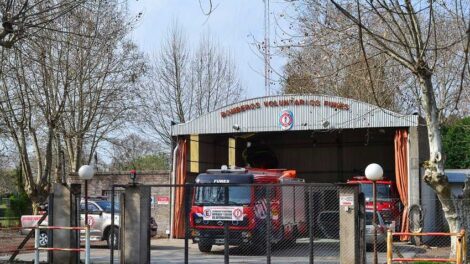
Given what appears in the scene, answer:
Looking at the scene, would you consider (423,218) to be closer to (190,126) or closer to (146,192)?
(190,126)

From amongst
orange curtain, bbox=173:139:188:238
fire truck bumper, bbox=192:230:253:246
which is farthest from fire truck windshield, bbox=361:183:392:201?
orange curtain, bbox=173:139:188:238

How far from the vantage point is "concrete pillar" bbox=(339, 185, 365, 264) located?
15.8 m

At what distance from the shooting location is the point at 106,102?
33.2 meters

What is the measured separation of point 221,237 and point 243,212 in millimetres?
989

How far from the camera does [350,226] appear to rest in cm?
1598

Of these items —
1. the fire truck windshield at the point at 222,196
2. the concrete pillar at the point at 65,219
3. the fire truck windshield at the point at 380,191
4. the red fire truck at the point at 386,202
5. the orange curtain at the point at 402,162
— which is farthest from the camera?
the orange curtain at the point at 402,162

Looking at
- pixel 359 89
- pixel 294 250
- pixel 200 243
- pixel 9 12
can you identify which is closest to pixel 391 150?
pixel 359 89

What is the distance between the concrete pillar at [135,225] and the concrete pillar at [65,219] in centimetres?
143

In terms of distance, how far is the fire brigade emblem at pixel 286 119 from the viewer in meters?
28.2

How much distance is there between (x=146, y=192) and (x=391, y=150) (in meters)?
21.0

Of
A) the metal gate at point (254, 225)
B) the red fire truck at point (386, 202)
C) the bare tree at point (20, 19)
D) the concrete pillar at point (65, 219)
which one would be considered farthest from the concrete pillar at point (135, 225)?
the red fire truck at point (386, 202)

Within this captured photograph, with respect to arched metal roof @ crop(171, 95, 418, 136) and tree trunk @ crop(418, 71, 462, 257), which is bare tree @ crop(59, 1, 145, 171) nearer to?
arched metal roof @ crop(171, 95, 418, 136)

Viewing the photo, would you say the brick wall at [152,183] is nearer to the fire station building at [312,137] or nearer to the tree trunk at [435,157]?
the fire station building at [312,137]

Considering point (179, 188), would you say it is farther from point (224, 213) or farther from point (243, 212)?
point (224, 213)
